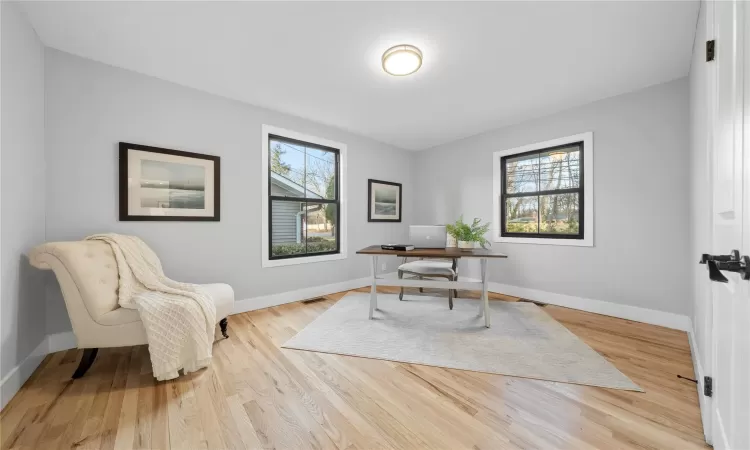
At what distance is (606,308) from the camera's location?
305 cm

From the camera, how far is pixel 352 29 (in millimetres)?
1977

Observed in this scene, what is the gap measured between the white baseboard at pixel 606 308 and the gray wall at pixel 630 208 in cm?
5

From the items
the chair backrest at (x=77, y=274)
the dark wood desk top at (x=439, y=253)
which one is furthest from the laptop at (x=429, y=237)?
the chair backrest at (x=77, y=274)

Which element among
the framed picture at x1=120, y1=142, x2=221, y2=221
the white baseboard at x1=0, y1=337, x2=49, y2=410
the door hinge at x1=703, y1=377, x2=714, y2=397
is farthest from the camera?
the framed picture at x1=120, y1=142, x2=221, y2=221

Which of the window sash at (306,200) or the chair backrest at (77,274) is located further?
the window sash at (306,200)

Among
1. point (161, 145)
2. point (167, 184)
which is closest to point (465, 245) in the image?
point (167, 184)

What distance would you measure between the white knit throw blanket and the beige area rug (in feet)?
2.20

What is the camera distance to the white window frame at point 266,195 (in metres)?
3.32

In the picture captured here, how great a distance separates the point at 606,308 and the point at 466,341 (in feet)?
6.18

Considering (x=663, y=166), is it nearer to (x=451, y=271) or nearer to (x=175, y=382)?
(x=451, y=271)

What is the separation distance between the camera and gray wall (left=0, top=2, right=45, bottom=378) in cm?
162

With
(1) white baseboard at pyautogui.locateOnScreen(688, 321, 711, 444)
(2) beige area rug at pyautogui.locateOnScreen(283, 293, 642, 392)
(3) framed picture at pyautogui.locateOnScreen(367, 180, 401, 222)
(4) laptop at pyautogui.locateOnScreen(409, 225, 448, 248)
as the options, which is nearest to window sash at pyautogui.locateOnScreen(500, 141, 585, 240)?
(2) beige area rug at pyautogui.locateOnScreen(283, 293, 642, 392)

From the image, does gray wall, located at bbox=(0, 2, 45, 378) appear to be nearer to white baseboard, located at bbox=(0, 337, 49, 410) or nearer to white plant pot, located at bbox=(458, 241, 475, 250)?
Answer: white baseboard, located at bbox=(0, 337, 49, 410)

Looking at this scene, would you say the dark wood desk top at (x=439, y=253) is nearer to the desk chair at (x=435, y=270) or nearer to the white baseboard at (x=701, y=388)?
the desk chair at (x=435, y=270)
